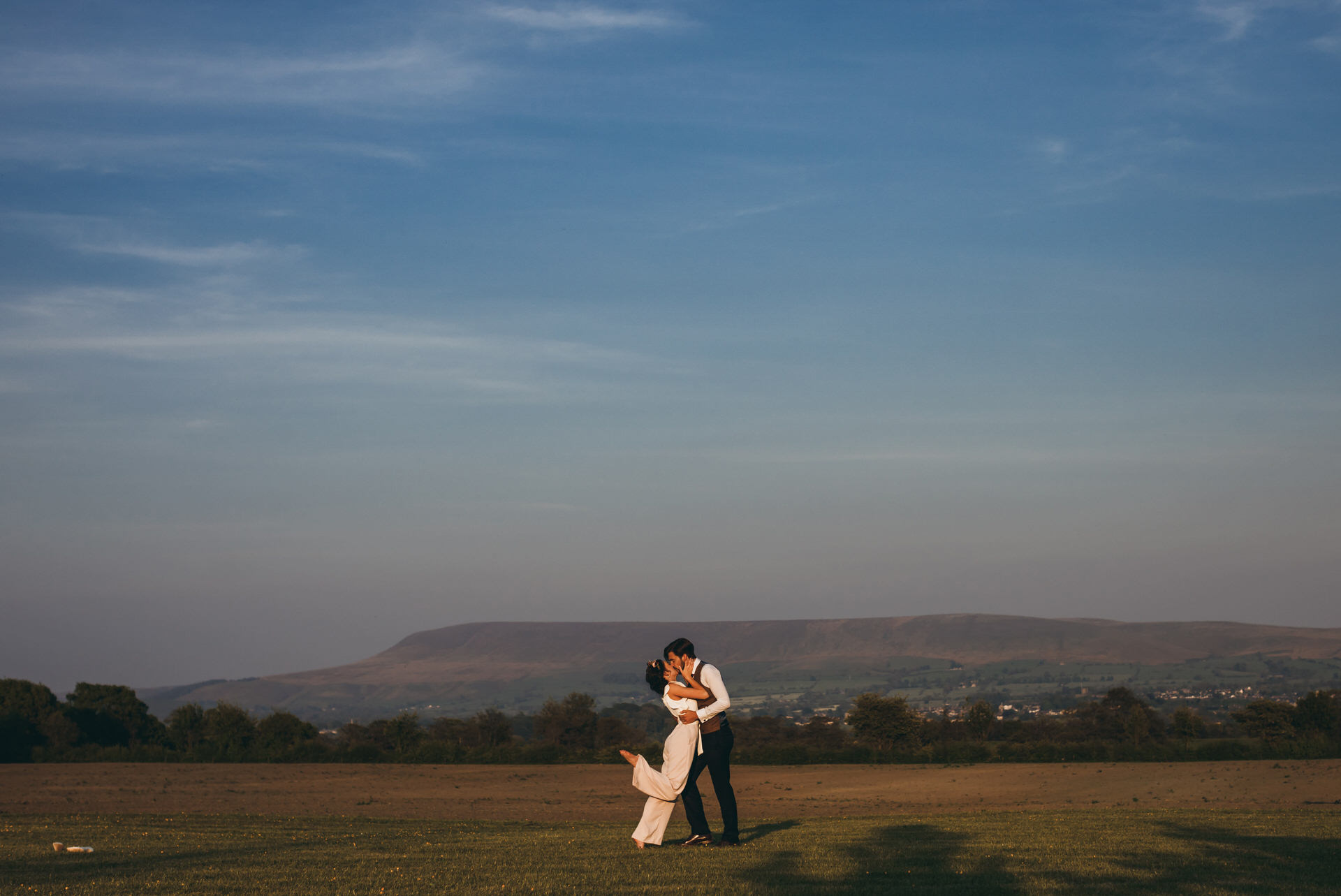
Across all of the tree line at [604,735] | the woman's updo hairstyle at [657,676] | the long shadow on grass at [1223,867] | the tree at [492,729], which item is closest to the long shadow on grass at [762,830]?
the woman's updo hairstyle at [657,676]

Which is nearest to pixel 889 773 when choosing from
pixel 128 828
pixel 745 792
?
pixel 745 792

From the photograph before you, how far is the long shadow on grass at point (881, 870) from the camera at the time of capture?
974 centimetres

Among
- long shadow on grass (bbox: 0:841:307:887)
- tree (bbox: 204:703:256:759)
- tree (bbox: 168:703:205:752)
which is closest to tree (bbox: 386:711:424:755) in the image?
tree (bbox: 204:703:256:759)

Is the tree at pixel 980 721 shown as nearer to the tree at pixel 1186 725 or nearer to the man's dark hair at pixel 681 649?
the tree at pixel 1186 725

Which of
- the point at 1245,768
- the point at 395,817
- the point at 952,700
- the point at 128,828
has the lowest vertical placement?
the point at 952,700

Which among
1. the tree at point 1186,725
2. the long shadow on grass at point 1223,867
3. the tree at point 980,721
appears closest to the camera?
the long shadow on grass at point 1223,867

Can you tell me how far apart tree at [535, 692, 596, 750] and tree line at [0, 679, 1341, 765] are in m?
0.06

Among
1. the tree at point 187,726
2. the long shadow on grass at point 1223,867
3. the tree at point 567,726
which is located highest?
the long shadow on grass at point 1223,867

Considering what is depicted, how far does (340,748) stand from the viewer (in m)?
45.3

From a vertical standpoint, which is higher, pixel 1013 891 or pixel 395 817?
pixel 1013 891

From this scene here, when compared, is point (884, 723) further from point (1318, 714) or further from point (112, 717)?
point (112, 717)

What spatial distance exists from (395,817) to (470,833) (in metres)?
7.81

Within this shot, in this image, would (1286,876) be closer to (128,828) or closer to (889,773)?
(128,828)

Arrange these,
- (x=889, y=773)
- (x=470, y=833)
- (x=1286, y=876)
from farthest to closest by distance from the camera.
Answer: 1. (x=889, y=773)
2. (x=470, y=833)
3. (x=1286, y=876)
